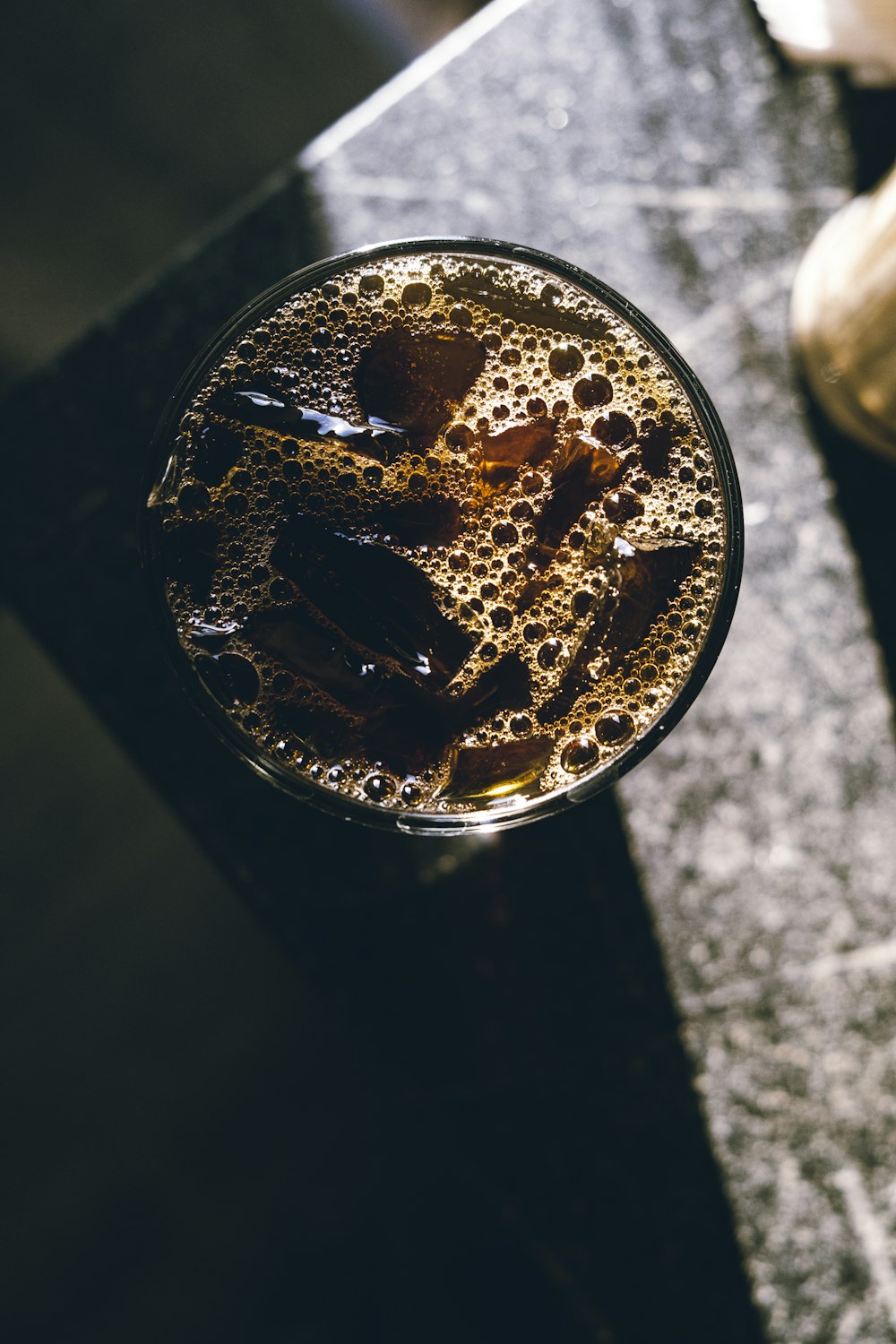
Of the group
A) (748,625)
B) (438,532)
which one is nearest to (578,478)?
(438,532)

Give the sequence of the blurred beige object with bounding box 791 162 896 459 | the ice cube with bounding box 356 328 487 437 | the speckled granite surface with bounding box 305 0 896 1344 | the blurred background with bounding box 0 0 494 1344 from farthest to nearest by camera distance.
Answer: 1. the blurred background with bounding box 0 0 494 1344
2. the speckled granite surface with bounding box 305 0 896 1344
3. the blurred beige object with bounding box 791 162 896 459
4. the ice cube with bounding box 356 328 487 437

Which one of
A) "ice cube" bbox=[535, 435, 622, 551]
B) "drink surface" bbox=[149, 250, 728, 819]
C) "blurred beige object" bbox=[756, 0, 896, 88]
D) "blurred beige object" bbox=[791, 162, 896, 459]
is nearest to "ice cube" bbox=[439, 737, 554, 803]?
"drink surface" bbox=[149, 250, 728, 819]

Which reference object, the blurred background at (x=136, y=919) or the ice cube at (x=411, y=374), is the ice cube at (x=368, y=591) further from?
the blurred background at (x=136, y=919)

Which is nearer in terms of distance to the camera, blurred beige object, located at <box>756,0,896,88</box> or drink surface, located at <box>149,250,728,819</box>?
drink surface, located at <box>149,250,728,819</box>

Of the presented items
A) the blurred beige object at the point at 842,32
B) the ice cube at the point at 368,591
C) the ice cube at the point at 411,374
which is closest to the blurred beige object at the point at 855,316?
the blurred beige object at the point at 842,32

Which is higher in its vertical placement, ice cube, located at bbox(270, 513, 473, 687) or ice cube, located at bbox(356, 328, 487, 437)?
ice cube, located at bbox(356, 328, 487, 437)

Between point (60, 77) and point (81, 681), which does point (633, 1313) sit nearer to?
point (81, 681)

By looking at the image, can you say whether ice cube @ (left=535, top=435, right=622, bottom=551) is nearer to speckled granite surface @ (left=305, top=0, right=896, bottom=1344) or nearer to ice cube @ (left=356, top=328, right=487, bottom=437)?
ice cube @ (left=356, top=328, right=487, bottom=437)
